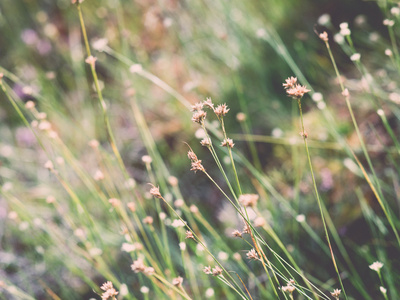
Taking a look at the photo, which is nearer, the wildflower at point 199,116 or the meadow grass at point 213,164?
the wildflower at point 199,116

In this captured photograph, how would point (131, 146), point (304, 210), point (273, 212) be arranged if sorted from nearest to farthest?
point (273, 212) < point (304, 210) < point (131, 146)

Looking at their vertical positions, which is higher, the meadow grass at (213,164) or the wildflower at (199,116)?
the wildflower at (199,116)

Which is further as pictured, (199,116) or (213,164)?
(213,164)

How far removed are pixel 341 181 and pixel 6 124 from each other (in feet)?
7.58

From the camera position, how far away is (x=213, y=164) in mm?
1700

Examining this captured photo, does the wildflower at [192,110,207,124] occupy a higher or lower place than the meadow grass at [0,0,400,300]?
higher

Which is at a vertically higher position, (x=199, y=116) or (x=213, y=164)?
(x=199, y=116)

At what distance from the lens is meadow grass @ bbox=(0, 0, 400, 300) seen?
107cm

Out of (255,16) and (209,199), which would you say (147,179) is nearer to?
(209,199)

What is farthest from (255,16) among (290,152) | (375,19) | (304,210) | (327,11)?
(304,210)

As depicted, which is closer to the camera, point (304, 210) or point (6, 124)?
point (304, 210)

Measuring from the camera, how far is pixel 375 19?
161 centimetres

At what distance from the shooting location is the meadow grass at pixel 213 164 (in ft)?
3.52

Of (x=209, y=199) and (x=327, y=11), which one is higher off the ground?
(x=327, y=11)
